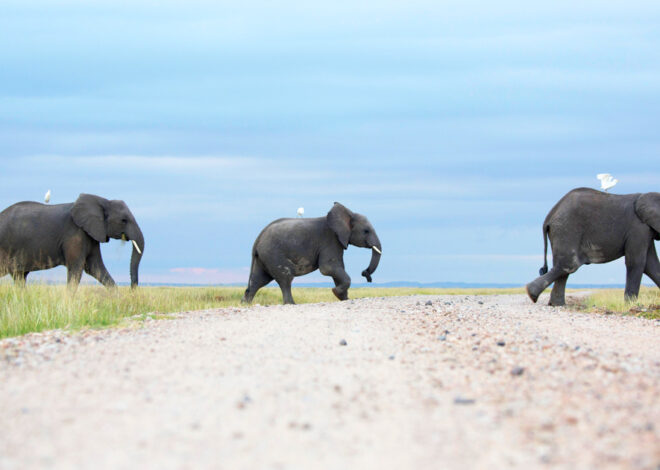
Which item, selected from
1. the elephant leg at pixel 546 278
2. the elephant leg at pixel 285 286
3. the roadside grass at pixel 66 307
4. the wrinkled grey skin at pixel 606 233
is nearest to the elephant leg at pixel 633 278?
the wrinkled grey skin at pixel 606 233

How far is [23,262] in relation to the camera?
2123 centimetres

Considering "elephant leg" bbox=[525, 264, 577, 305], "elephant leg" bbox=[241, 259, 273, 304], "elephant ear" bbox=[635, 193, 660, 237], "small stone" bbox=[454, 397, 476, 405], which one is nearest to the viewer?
"small stone" bbox=[454, 397, 476, 405]

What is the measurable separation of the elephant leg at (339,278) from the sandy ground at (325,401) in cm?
1103

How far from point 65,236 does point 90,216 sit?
86 centimetres

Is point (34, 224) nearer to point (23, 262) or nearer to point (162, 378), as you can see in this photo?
point (23, 262)

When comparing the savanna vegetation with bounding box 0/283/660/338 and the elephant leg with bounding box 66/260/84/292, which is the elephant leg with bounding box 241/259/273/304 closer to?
the savanna vegetation with bounding box 0/283/660/338

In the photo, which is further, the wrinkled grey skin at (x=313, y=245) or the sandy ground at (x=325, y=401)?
the wrinkled grey skin at (x=313, y=245)

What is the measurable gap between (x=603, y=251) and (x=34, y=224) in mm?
15142

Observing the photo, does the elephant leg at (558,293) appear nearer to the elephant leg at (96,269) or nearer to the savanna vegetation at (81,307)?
the savanna vegetation at (81,307)

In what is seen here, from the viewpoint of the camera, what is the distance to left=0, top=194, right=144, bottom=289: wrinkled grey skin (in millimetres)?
20984

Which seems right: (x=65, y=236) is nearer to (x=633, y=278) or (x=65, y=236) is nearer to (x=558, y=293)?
(x=558, y=293)

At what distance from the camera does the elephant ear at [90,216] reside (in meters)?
21.0

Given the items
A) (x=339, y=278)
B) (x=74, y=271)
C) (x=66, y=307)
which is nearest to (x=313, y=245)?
(x=339, y=278)

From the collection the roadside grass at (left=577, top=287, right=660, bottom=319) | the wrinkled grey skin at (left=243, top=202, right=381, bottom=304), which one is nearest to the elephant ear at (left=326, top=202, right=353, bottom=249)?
the wrinkled grey skin at (left=243, top=202, right=381, bottom=304)
